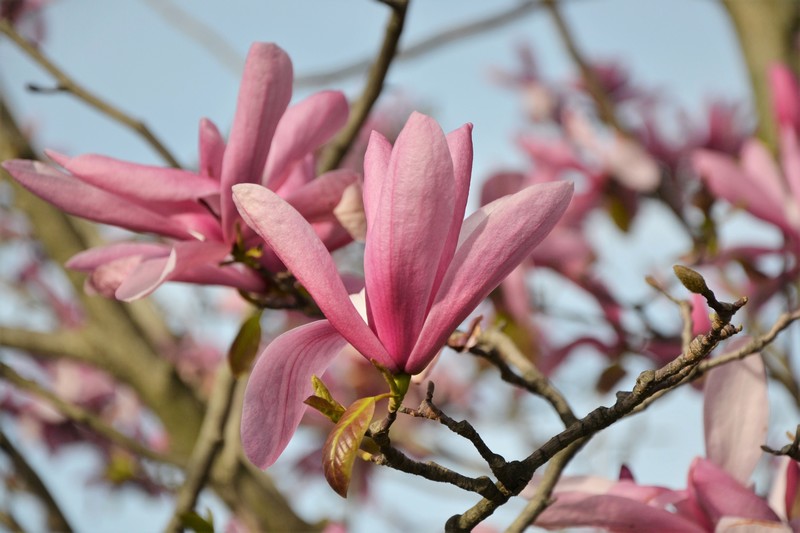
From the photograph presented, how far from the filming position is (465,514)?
642 millimetres

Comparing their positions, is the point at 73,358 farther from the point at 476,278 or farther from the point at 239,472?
the point at 476,278

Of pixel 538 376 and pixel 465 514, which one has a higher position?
pixel 538 376

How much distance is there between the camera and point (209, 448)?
1.21 metres

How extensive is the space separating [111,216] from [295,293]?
0.19 m

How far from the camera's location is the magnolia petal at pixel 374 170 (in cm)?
67

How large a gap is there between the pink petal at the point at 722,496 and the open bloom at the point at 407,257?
11.1 inches

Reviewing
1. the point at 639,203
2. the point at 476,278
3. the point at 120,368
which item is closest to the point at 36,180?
the point at 476,278

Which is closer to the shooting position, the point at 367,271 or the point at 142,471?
the point at 367,271

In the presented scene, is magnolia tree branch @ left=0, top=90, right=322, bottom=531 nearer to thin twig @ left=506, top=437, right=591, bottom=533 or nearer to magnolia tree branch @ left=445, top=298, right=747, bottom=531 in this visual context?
thin twig @ left=506, top=437, right=591, bottom=533

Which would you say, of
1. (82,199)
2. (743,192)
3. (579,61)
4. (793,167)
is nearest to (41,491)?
(82,199)

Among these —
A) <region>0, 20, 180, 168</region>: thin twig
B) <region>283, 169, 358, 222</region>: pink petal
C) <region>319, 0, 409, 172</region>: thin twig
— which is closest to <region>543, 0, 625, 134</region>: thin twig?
<region>319, 0, 409, 172</region>: thin twig

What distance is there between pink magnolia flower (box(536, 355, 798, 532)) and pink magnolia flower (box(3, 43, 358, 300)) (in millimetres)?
342

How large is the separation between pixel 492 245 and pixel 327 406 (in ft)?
0.56

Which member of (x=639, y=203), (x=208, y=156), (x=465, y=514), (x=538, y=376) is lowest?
(x=465, y=514)
